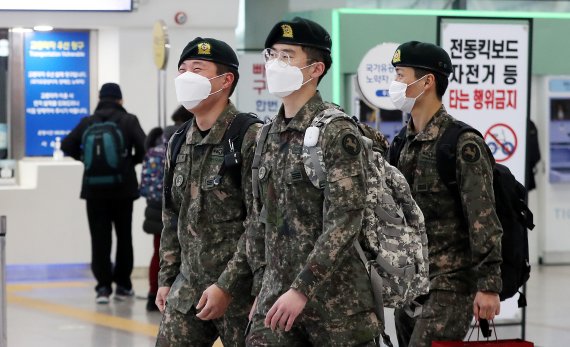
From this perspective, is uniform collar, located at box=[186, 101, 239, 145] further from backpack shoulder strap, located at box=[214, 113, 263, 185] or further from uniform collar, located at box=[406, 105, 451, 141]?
uniform collar, located at box=[406, 105, 451, 141]

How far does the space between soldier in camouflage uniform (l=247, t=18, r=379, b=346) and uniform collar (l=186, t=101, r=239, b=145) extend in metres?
0.51

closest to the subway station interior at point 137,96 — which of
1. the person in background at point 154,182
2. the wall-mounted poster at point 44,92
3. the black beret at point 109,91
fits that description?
the wall-mounted poster at point 44,92

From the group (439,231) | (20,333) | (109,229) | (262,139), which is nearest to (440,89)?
(439,231)

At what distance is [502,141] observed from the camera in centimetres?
767

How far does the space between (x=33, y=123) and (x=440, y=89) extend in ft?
27.4

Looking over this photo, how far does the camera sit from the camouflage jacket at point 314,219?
3.49 metres

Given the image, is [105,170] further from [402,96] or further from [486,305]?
[486,305]

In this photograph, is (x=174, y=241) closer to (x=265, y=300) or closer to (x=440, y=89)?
(x=265, y=300)

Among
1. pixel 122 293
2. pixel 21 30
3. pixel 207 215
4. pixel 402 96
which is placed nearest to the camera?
pixel 207 215

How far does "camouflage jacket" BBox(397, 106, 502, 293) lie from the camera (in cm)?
439

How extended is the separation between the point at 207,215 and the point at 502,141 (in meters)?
3.78

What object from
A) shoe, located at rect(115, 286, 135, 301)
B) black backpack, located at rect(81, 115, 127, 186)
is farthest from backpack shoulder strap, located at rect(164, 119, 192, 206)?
shoe, located at rect(115, 286, 135, 301)

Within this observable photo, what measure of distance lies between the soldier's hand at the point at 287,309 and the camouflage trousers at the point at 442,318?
3.80ft

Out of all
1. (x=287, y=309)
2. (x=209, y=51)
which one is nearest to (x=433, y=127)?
(x=209, y=51)
